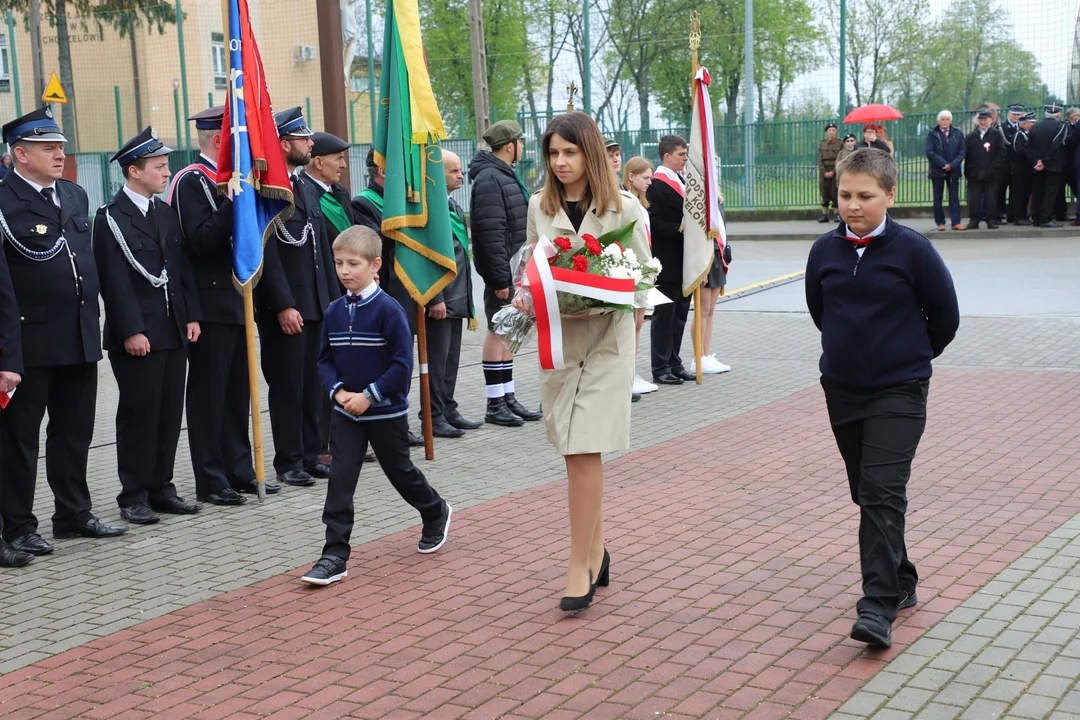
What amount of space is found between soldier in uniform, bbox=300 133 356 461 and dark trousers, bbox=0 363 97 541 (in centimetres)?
180

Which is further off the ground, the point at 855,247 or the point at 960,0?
the point at 960,0

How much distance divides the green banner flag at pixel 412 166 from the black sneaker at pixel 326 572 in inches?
103

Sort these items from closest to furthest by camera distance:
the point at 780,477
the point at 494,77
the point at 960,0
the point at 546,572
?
the point at 546,572 → the point at 780,477 → the point at 960,0 → the point at 494,77

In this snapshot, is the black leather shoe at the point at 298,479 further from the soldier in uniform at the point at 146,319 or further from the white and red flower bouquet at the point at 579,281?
the white and red flower bouquet at the point at 579,281

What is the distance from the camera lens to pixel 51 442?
21.1ft

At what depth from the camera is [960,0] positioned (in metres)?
32.1

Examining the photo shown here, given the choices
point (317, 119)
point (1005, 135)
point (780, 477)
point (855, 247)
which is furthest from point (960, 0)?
point (855, 247)

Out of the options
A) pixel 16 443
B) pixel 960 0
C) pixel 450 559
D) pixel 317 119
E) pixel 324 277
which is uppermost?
pixel 960 0

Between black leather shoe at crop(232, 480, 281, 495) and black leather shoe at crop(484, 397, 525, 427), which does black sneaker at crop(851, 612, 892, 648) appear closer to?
black leather shoe at crop(232, 480, 281, 495)

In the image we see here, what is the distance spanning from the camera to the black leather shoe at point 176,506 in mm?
6887

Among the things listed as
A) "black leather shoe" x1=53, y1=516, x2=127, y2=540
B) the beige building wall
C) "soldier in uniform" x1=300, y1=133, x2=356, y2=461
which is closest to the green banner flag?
"soldier in uniform" x1=300, y1=133, x2=356, y2=461

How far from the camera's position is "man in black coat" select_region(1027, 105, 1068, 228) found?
21641mm

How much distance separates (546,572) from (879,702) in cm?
190

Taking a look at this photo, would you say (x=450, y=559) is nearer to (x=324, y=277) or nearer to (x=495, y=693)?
(x=495, y=693)
